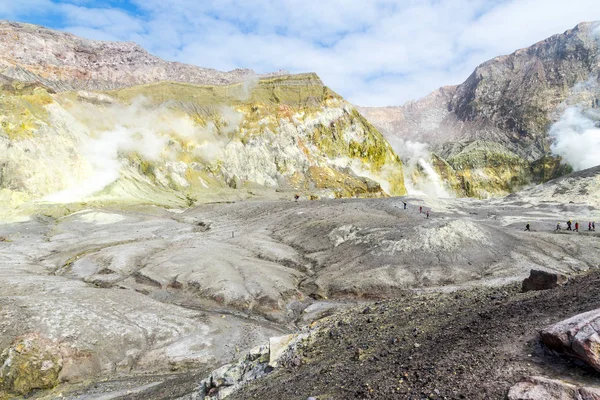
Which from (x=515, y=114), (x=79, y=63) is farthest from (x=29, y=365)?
(x=515, y=114)

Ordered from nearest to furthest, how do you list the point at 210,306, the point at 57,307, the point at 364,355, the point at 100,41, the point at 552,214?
the point at 364,355
the point at 57,307
the point at 210,306
the point at 552,214
the point at 100,41

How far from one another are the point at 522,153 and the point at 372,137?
7339 centimetres

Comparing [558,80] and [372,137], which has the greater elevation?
[558,80]

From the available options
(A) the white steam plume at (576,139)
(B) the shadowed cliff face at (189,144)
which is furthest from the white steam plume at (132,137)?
Answer: (A) the white steam plume at (576,139)

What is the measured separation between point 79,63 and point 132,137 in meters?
68.7

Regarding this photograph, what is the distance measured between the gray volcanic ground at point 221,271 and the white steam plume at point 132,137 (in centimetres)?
1887

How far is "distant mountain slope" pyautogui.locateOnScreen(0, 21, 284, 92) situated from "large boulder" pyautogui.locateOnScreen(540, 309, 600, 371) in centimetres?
12921

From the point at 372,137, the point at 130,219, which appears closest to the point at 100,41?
the point at 372,137

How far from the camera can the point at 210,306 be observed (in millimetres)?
30125

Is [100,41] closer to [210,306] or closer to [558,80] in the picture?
[210,306]

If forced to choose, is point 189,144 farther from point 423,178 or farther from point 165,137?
point 423,178

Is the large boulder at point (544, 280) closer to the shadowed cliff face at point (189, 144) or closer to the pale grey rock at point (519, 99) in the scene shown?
the shadowed cliff face at point (189, 144)

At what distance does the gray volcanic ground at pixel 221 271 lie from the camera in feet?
74.4

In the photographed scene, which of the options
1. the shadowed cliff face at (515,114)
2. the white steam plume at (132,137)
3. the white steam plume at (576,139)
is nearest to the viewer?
the white steam plume at (132,137)
